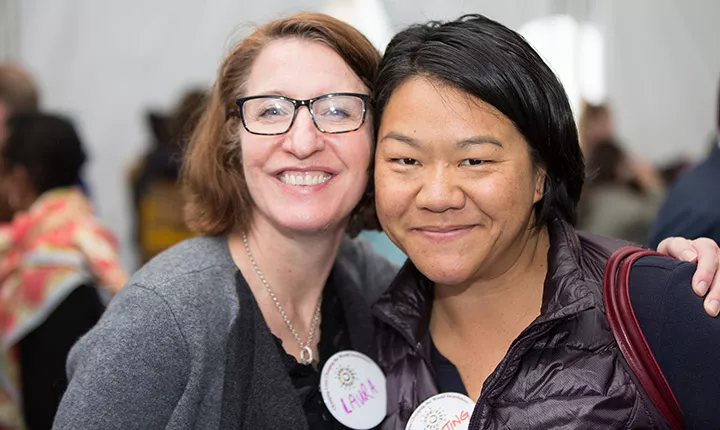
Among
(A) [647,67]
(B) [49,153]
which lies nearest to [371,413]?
(B) [49,153]

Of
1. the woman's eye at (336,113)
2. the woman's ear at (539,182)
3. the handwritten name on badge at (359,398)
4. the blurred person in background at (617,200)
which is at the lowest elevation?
the blurred person in background at (617,200)

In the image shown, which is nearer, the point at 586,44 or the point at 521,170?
the point at 521,170

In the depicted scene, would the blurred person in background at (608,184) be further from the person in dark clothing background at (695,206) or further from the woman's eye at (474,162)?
the woman's eye at (474,162)

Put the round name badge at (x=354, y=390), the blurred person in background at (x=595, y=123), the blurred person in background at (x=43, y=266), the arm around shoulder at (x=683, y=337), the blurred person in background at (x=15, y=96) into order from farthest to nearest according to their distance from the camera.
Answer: the blurred person in background at (x=595, y=123) → the blurred person in background at (x=15, y=96) → the blurred person in background at (x=43, y=266) → the round name badge at (x=354, y=390) → the arm around shoulder at (x=683, y=337)

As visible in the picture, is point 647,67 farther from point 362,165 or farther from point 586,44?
point 362,165

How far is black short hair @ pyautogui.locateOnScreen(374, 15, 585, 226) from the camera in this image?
1.71 meters

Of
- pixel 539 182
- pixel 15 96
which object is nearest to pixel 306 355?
pixel 539 182

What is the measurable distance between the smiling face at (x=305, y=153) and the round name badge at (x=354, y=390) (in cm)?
37

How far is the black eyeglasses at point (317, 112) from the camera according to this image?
196 cm

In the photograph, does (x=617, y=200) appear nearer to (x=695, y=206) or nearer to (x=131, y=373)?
(x=695, y=206)

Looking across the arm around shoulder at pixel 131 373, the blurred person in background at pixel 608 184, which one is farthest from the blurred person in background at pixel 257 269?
the blurred person in background at pixel 608 184

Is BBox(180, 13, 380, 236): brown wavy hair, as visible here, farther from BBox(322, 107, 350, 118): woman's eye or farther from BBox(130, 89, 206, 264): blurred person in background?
BBox(130, 89, 206, 264): blurred person in background

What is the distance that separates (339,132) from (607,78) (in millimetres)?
5056

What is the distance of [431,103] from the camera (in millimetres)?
1736
